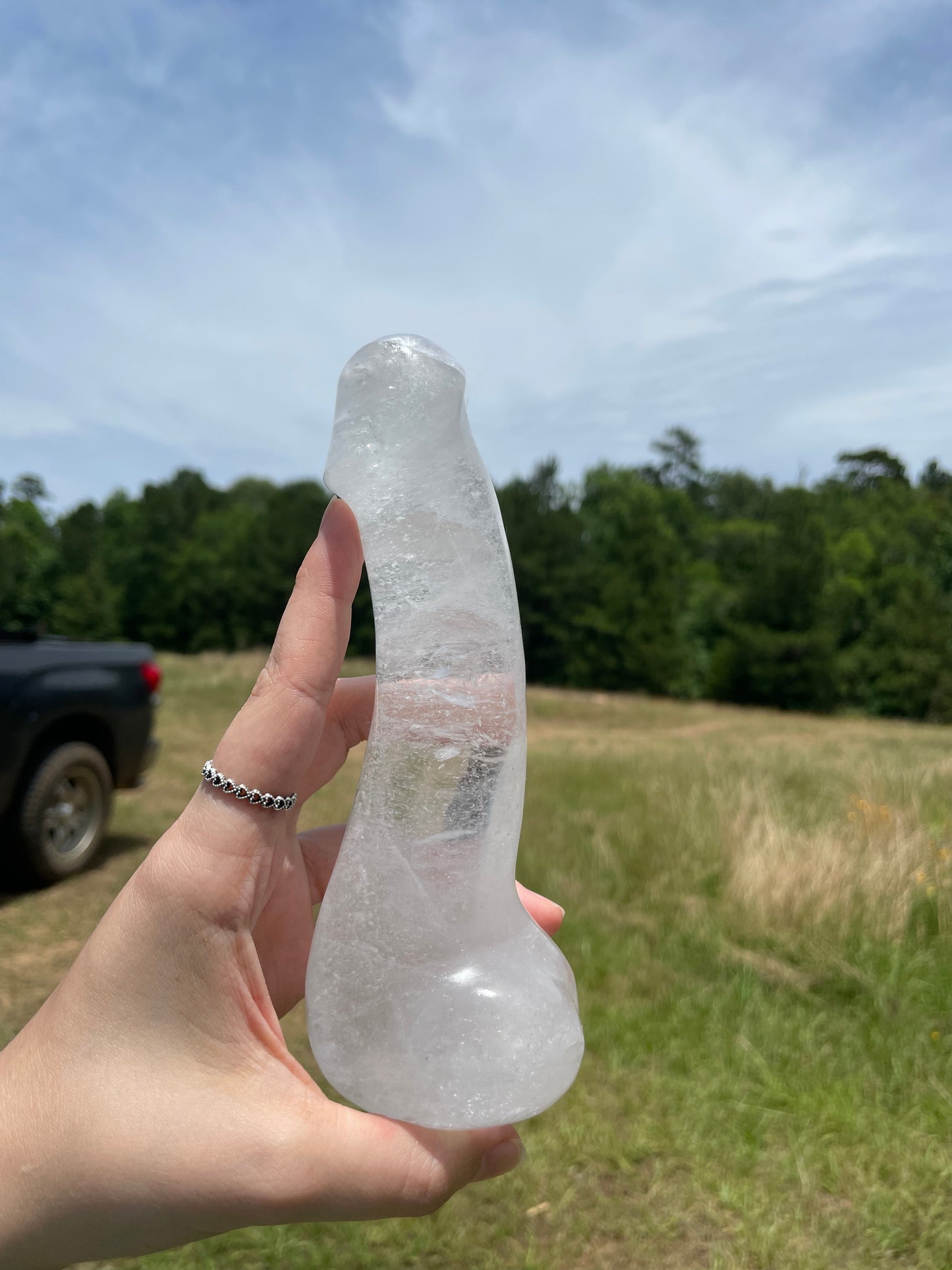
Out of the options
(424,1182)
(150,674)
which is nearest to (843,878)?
(424,1182)

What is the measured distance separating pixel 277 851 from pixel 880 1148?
10.1 feet

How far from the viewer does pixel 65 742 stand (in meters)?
5.92

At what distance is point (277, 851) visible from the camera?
1.47 metres

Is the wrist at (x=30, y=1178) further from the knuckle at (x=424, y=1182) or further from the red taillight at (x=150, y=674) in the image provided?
the red taillight at (x=150, y=674)

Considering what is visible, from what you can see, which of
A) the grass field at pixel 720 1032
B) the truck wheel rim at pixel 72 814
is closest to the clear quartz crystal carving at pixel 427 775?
the grass field at pixel 720 1032

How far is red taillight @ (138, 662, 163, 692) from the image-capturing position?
258 inches

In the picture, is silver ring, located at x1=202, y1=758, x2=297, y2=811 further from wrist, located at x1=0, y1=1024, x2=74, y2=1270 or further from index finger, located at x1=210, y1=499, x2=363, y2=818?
wrist, located at x1=0, y1=1024, x2=74, y2=1270

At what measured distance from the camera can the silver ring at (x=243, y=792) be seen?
1.35 metres

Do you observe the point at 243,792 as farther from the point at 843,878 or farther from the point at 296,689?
the point at 843,878

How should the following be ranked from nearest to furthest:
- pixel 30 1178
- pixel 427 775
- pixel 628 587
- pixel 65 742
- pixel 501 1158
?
pixel 30 1178, pixel 501 1158, pixel 427 775, pixel 65 742, pixel 628 587

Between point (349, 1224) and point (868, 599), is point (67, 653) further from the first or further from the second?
point (868, 599)

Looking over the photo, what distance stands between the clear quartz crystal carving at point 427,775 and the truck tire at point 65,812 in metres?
4.87

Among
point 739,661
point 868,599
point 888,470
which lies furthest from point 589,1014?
point 888,470

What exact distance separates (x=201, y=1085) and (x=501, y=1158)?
500 mm
